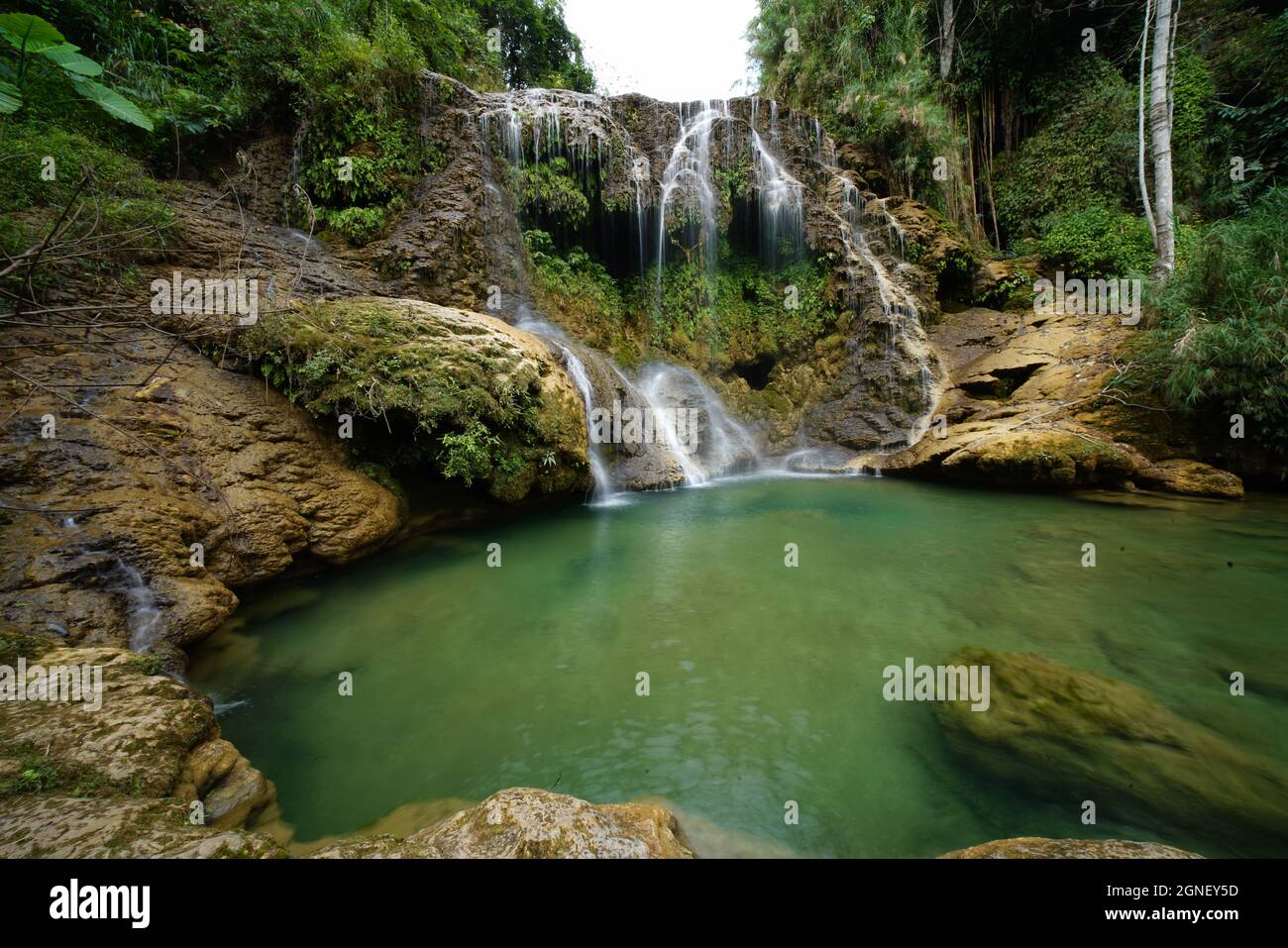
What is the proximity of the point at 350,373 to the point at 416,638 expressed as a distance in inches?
132

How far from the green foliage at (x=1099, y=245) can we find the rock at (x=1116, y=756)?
1319 cm

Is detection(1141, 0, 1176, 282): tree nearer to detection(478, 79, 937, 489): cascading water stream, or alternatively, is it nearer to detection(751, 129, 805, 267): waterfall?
detection(478, 79, 937, 489): cascading water stream

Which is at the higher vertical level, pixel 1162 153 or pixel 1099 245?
pixel 1162 153

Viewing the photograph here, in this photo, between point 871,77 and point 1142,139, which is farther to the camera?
point 871,77

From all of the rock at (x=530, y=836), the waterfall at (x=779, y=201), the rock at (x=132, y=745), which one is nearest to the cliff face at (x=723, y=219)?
the waterfall at (x=779, y=201)

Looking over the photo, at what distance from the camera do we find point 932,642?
3836mm

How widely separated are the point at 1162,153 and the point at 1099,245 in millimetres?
2353

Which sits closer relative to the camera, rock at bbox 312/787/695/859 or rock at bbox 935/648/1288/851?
rock at bbox 312/787/695/859

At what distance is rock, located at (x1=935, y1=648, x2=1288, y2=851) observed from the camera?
7.45 ft

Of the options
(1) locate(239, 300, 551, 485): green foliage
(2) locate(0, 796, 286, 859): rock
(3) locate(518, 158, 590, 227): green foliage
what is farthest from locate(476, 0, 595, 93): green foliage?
(2) locate(0, 796, 286, 859): rock

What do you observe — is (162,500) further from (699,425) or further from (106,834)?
(699,425)

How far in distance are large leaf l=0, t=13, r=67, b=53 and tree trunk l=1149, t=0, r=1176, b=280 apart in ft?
48.8

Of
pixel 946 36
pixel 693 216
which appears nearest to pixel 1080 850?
pixel 693 216

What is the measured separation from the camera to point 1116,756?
261 cm
